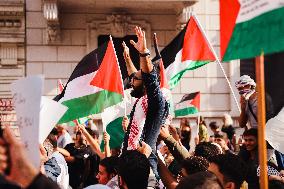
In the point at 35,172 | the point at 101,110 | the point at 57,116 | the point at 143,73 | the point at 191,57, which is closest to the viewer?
the point at 35,172

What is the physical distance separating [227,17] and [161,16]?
11.2m

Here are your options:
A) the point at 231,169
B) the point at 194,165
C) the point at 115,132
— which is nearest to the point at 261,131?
the point at 231,169

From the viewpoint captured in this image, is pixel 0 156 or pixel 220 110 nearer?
pixel 0 156

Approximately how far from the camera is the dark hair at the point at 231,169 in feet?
11.0

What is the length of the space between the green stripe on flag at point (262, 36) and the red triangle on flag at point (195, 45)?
3.71 m

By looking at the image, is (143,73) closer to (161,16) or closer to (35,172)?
(35,172)

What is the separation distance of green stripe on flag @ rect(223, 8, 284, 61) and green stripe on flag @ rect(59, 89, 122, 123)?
2.95m

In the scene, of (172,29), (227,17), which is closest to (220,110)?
(172,29)

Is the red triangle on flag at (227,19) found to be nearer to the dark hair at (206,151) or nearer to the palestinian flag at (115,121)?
the dark hair at (206,151)

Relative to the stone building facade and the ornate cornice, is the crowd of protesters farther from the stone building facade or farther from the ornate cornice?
the stone building facade

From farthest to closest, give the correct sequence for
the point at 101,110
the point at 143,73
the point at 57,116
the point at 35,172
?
the point at 101,110
the point at 143,73
the point at 57,116
the point at 35,172

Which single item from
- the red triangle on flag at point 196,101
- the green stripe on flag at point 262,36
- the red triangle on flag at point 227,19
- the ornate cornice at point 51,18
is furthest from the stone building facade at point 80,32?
the green stripe on flag at point 262,36

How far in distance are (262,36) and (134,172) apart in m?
1.01

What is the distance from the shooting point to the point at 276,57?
14.1 feet
